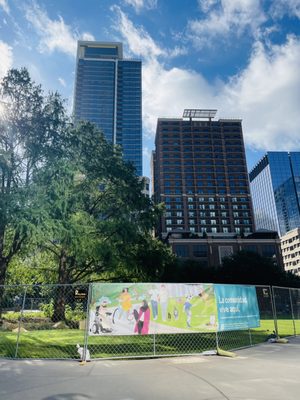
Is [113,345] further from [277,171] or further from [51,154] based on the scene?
[277,171]

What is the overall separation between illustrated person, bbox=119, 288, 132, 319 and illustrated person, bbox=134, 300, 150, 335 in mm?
341

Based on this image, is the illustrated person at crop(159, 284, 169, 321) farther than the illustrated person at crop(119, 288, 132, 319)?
Yes

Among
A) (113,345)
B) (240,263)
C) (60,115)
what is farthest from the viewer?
(240,263)

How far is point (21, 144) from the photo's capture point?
16.0 m

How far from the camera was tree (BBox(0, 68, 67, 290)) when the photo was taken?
43.2ft

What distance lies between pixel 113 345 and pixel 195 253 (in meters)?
71.4

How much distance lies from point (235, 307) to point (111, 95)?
16611cm

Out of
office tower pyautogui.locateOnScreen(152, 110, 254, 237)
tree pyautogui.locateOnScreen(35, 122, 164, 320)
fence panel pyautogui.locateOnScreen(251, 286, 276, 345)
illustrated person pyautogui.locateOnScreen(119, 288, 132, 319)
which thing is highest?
office tower pyautogui.locateOnScreen(152, 110, 254, 237)

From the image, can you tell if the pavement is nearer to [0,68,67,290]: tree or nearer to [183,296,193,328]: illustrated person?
[183,296,193,328]: illustrated person

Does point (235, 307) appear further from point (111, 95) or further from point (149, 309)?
point (111, 95)

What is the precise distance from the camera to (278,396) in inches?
181

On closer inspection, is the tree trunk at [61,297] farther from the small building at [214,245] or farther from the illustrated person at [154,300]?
the small building at [214,245]

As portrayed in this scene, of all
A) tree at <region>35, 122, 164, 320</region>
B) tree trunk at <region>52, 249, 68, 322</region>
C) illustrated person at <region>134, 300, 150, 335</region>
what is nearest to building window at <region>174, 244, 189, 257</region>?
tree at <region>35, 122, 164, 320</region>

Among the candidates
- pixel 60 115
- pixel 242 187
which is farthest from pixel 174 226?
pixel 60 115
